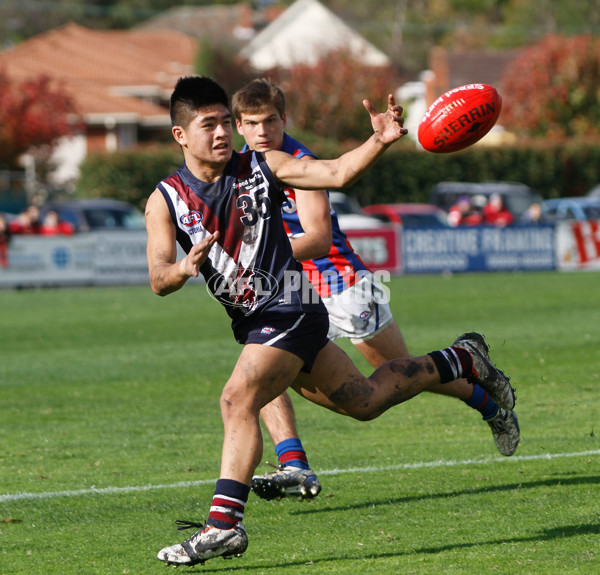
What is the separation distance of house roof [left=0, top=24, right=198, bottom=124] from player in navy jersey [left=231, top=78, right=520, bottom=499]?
45981 millimetres

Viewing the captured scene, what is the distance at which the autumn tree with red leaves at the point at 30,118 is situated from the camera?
39469 mm

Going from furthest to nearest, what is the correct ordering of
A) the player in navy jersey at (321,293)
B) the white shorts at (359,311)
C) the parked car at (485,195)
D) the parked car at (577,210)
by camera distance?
the parked car at (485,195) < the parked car at (577,210) < the white shorts at (359,311) < the player in navy jersey at (321,293)

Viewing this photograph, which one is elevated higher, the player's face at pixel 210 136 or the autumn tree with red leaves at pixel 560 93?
the autumn tree with red leaves at pixel 560 93

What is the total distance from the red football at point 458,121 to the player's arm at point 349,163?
0.56 meters

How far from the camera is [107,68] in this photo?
6003 cm

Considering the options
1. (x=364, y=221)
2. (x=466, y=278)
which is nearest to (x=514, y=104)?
(x=364, y=221)

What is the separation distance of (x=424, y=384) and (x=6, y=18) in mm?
75718

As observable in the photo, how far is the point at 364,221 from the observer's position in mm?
27594

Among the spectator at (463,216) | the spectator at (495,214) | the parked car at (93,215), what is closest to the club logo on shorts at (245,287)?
the parked car at (93,215)

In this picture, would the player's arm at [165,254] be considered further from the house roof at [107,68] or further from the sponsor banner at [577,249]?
the house roof at [107,68]

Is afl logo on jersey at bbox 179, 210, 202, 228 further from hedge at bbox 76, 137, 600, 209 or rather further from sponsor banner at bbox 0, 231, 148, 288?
hedge at bbox 76, 137, 600, 209

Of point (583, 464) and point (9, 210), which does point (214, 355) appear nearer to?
point (583, 464)

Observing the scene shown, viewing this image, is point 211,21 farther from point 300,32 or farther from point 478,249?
point 478,249

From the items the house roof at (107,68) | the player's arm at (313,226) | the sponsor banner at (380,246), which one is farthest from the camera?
the house roof at (107,68)
